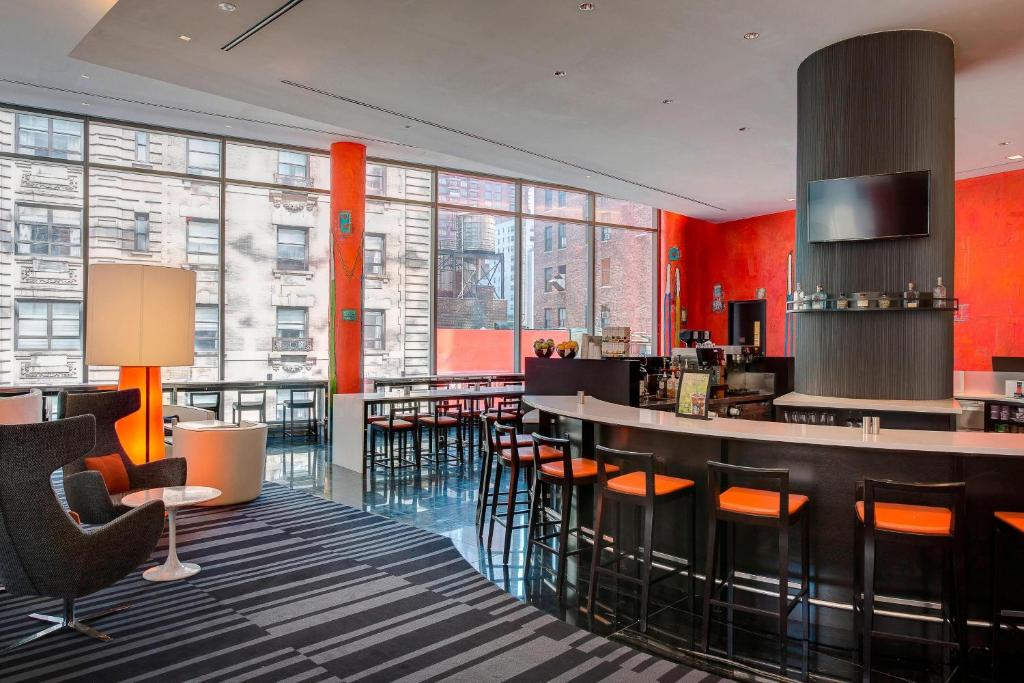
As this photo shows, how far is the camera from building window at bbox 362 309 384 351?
34.2 feet

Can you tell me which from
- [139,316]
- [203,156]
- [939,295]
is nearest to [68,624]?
[139,316]

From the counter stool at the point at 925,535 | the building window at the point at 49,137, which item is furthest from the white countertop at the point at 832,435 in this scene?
the building window at the point at 49,137

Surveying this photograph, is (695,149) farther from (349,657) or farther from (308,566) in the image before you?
(349,657)

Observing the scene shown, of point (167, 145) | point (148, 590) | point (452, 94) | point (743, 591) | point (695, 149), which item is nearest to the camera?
point (743, 591)

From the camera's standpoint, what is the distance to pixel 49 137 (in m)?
8.54

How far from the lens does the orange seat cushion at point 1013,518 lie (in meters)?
2.78

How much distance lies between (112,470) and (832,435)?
4600 millimetres

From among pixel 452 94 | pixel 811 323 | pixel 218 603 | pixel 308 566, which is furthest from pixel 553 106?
pixel 218 603

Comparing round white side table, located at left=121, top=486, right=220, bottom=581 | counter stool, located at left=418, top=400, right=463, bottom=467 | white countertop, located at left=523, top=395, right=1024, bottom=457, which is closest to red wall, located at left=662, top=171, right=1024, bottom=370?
counter stool, located at left=418, top=400, right=463, bottom=467

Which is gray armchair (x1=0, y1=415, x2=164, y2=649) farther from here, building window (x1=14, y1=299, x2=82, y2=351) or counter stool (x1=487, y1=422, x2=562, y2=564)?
building window (x1=14, y1=299, x2=82, y2=351)

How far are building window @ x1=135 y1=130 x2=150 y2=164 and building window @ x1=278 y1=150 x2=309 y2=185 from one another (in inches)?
67.9

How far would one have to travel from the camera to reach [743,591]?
358cm

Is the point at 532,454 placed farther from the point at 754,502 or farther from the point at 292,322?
the point at 292,322

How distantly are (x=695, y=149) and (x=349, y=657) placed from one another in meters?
7.05
